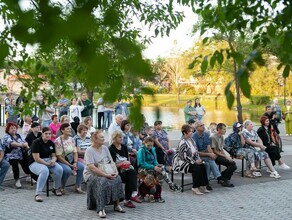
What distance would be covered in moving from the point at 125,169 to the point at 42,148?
1629 millimetres

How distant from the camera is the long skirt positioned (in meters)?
7.60

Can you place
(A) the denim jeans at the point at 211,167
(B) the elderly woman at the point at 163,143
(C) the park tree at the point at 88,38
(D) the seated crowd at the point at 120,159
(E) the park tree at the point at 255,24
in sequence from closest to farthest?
1. (C) the park tree at the point at 88,38
2. (E) the park tree at the point at 255,24
3. (D) the seated crowd at the point at 120,159
4. (A) the denim jeans at the point at 211,167
5. (B) the elderly woman at the point at 163,143

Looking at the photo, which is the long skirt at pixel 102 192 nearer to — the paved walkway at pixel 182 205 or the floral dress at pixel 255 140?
the paved walkway at pixel 182 205

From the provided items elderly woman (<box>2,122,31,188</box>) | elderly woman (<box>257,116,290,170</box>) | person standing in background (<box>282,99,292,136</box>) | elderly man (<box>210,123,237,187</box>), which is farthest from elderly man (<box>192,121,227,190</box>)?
person standing in background (<box>282,99,292,136</box>)

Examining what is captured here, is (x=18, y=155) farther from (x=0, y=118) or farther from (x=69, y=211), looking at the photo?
(x=0, y=118)

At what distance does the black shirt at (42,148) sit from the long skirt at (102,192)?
4.64 ft

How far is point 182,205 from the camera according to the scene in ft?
27.3

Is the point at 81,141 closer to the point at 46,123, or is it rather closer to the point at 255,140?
the point at 255,140

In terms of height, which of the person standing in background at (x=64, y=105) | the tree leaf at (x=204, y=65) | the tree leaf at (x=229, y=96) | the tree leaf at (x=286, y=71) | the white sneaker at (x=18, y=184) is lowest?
the white sneaker at (x=18, y=184)

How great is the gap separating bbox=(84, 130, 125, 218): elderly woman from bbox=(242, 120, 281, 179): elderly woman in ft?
13.9

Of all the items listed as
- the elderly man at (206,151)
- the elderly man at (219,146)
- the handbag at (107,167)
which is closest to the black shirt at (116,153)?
the handbag at (107,167)

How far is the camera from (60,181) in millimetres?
8844

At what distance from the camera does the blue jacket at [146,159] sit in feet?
28.9

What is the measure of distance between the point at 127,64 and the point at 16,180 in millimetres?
8690
